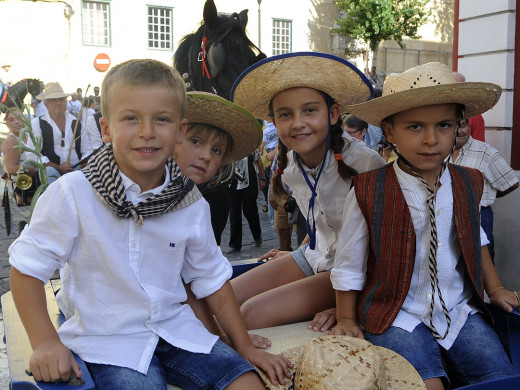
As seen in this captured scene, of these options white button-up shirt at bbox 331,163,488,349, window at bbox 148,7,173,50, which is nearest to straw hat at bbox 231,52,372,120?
white button-up shirt at bbox 331,163,488,349

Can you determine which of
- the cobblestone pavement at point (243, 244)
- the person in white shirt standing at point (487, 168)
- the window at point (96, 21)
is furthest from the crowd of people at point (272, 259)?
the window at point (96, 21)

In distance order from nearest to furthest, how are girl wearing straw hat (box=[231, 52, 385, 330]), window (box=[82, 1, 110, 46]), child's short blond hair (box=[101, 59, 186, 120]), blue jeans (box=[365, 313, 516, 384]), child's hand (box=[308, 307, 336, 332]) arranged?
child's short blond hair (box=[101, 59, 186, 120]), blue jeans (box=[365, 313, 516, 384]), child's hand (box=[308, 307, 336, 332]), girl wearing straw hat (box=[231, 52, 385, 330]), window (box=[82, 1, 110, 46])

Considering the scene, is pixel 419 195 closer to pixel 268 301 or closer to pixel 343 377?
pixel 268 301

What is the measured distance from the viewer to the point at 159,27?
22812mm

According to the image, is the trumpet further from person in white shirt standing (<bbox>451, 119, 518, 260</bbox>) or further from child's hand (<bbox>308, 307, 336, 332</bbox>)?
child's hand (<bbox>308, 307, 336, 332</bbox>)

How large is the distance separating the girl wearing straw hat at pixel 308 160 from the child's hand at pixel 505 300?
2.30 ft

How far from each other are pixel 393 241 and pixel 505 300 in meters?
0.49

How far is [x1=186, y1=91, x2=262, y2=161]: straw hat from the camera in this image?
2.41m

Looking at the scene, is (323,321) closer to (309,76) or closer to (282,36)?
(309,76)

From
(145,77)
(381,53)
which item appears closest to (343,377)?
(145,77)

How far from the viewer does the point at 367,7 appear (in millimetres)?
23016

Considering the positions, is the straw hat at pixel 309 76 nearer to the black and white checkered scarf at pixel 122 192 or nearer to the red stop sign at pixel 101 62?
the black and white checkered scarf at pixel 122 192

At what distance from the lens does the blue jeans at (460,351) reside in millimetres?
1967

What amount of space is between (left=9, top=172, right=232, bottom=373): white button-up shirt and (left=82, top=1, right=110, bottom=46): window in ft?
71.0
